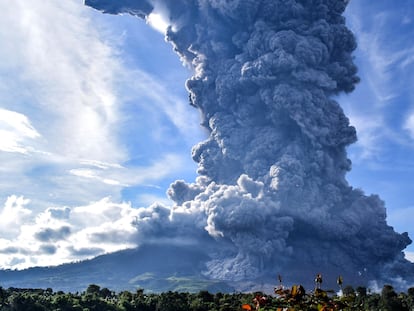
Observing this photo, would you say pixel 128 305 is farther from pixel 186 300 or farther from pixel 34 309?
pixel 34 309

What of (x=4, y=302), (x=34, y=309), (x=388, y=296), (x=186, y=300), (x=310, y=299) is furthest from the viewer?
(x=186, y=300)

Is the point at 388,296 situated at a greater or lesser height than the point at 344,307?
greater

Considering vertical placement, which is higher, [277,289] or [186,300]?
[186,300]

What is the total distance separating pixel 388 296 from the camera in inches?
4215

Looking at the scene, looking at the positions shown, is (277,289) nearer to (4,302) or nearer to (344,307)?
(344,307)

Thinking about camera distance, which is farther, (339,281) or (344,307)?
(339,281)

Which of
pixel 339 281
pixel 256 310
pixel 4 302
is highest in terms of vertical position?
pixel 4 302

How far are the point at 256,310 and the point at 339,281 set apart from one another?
1.95 m

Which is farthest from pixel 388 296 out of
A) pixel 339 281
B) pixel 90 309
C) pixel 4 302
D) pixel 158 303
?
pixel 339 281

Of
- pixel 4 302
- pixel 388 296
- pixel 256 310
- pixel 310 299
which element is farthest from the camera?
pixel 388 296

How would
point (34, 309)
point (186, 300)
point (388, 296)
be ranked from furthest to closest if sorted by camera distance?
point (186, 300) < point (388, 296) < point (34, 309)

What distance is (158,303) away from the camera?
355 ft

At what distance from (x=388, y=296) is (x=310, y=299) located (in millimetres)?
109740

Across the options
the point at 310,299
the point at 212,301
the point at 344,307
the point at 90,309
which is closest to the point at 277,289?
the point at 310,299
